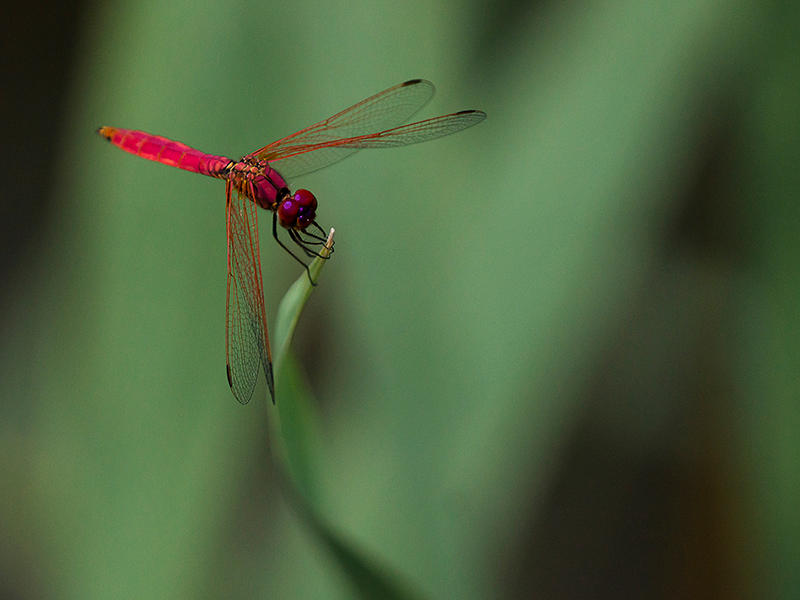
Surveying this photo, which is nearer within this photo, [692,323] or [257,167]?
[257,167]

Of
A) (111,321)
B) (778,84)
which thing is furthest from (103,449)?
(778,84)

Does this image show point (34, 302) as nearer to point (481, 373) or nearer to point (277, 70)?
point (277, 70)

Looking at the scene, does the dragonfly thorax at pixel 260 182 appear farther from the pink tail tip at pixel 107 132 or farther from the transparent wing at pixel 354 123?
the pink tail tip at pixel 107 132

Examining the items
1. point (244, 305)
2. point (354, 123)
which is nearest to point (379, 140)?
point (354, 123)

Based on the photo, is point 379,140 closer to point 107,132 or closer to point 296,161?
point 296,161

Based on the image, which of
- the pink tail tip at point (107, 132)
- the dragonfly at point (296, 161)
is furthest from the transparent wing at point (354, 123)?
the pink tail tip at point (107, 132)

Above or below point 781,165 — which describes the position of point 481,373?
below

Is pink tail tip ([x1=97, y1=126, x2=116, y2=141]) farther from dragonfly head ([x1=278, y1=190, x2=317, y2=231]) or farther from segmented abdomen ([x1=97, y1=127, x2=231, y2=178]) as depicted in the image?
dragonfly head ([x1=278, y1=190, x2=317, y2=231])
